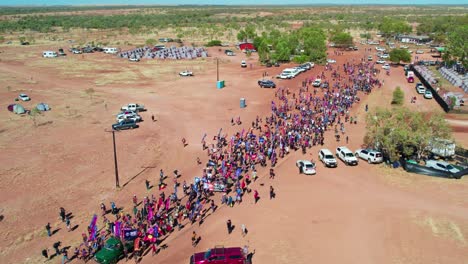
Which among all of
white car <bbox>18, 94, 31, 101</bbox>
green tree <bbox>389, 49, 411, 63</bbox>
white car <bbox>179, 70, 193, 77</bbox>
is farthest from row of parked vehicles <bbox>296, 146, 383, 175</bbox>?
green tree <bbox>389, 49, 411, 63</bbox>

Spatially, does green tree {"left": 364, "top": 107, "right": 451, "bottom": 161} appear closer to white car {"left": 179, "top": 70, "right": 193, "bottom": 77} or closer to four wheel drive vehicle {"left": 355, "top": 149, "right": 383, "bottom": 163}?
four wheel drive vehicle {"left": 355, "top": 149, "right": 383, "bottom": 163}

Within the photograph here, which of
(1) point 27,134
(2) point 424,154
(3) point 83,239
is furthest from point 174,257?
(1) point 27,134

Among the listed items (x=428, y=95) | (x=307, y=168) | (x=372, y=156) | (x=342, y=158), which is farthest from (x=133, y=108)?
(x=428, y=95)

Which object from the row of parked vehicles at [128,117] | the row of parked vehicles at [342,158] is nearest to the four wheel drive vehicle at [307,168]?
the row of parked vehicles at [342,158]

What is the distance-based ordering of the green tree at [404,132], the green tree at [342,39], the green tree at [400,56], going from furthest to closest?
the green tree at [342,39]
the green tree at [400,56]
the green tree at [404,132]

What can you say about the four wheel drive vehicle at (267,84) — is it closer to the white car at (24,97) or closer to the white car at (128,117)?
the white car at (128,117)

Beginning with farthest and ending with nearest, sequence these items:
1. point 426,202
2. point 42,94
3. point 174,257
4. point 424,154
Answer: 1. point 42,94
2. point 424,154
3. point 426,202
4. point 174,257

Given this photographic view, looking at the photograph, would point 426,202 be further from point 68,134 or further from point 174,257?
point 68,134
